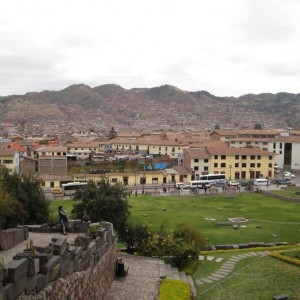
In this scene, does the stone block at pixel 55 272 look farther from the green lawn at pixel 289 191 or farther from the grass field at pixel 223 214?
the green lawn at pixel 289 191

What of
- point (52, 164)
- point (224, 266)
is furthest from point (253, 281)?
point (52, 164)

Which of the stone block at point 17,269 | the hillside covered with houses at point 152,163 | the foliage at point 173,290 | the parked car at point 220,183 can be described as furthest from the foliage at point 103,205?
the parked car at point 220,183

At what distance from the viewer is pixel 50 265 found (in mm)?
10039

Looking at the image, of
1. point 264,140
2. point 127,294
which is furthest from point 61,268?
point 264,140

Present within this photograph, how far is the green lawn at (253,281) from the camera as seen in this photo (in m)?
18.5

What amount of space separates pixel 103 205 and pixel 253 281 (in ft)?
36.3

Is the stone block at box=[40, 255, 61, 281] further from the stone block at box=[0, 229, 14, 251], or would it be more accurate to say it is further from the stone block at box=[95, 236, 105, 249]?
the stone block at box=[95, 236, 105, 249]

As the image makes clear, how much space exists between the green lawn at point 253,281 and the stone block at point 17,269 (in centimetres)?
1136

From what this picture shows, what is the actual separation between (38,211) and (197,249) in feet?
33.9

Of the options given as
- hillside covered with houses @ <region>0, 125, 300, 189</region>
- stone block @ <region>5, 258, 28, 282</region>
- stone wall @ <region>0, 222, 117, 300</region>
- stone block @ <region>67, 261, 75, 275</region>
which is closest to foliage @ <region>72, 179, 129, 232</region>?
stone wall @ <region>0, 222, 117, 300</region>

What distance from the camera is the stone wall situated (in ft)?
28.6

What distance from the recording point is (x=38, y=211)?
2744 centimetres

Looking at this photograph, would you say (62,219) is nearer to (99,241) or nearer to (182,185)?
(99,241)

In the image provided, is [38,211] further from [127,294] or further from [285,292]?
[285,292]
